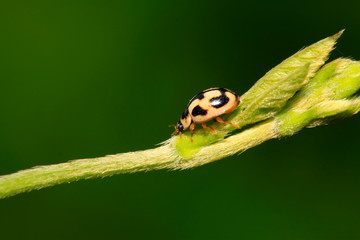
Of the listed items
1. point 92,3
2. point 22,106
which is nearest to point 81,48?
point 92,3

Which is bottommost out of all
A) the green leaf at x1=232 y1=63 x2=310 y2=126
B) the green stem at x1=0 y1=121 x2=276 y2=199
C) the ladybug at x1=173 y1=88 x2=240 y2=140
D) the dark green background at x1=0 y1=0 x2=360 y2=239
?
the green stem at x1=0 y1=121 x2=276 y2=199

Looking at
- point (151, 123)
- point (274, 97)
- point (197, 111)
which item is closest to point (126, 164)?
point (274, 97)

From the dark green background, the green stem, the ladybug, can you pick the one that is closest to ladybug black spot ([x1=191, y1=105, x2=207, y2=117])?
the ladybug

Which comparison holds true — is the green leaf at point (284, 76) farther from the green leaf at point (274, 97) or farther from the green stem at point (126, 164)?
the green stem at point (126, 164)

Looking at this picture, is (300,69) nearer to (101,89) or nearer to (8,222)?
(101,89)

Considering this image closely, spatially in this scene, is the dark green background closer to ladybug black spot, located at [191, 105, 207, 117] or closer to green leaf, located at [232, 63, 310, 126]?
ladybug black spot, located at [191, 105, 207, 117]

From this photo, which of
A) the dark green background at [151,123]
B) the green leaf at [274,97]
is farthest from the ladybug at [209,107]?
the dark green background at [151,123]

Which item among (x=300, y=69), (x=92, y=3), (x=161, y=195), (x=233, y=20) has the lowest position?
(x=300, y=69)
